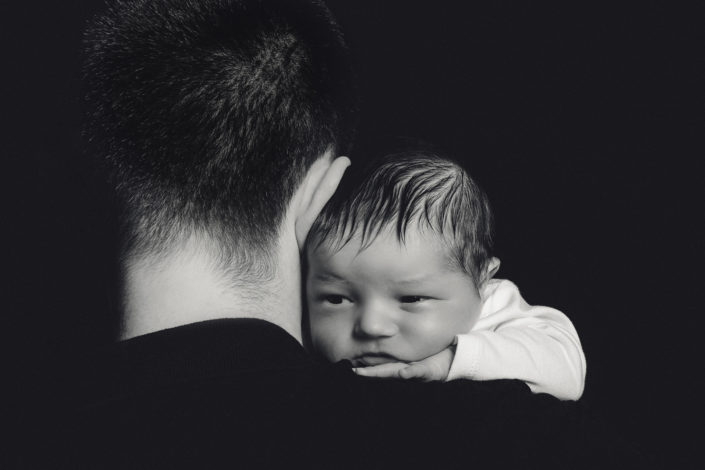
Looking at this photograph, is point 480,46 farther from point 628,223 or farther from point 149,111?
point 149,111

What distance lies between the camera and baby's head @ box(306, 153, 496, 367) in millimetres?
1356

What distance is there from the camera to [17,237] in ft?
5.53

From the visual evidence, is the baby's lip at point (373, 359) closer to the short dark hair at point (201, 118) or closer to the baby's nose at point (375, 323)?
the baby's nose at point (375, 323)

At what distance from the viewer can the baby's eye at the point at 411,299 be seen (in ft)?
4.51

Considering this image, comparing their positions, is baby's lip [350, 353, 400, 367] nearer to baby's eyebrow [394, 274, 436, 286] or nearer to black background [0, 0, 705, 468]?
baby's eyebrow [394, 274, 436, 286]

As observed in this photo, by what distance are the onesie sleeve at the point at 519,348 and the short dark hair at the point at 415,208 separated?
0.32 feet

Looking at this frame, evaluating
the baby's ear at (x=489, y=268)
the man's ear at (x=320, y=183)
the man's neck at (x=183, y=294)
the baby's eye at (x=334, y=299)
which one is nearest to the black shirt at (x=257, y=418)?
the man's neck at (x=183, y=294)

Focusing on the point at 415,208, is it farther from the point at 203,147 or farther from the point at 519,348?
the point at 203,147

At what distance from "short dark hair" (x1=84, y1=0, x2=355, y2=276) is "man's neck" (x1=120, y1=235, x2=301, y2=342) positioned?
24mm

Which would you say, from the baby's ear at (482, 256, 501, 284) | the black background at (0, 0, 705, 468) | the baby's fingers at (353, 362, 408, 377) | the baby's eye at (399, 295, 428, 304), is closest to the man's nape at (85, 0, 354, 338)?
the baby's fingers at (353, 362, 408, 377)

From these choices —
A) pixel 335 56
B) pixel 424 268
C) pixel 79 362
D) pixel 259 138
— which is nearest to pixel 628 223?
pixel 424 268

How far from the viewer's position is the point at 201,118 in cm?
101

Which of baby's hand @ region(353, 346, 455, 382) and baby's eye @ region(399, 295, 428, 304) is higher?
baby's eye @ region(399, 295, 428, 304)

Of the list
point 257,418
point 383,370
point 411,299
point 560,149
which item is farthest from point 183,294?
point 560,149
